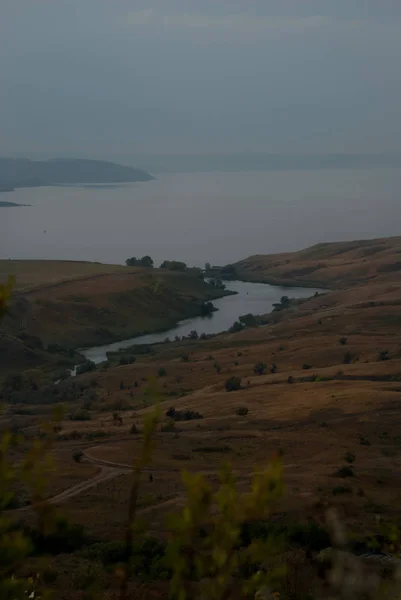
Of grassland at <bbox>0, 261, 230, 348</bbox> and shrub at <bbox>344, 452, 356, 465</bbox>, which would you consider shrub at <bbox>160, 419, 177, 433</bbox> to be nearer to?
Result: shrub at <bbox>344, 452, 356, 465</bbox>

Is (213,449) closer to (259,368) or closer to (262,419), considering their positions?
(262,419)

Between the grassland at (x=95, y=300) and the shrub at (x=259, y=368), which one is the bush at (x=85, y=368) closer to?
the grassland at (x=95, y=300)

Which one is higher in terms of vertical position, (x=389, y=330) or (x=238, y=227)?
(x=238, y=227)

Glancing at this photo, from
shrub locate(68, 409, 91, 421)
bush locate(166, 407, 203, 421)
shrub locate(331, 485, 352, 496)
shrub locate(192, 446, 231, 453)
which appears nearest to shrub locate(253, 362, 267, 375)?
shrub locate(68, 409, 91, 421)

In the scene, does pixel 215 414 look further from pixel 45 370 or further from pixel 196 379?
pixel 45 370

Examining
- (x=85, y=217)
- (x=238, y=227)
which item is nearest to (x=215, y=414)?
(x=238, y=227)

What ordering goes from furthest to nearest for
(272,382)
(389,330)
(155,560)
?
(389,330) → (272,382) → (155,560)

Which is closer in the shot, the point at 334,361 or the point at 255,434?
the point at 255,434

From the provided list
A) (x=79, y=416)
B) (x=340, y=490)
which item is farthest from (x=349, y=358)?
(x=340, y=490)
